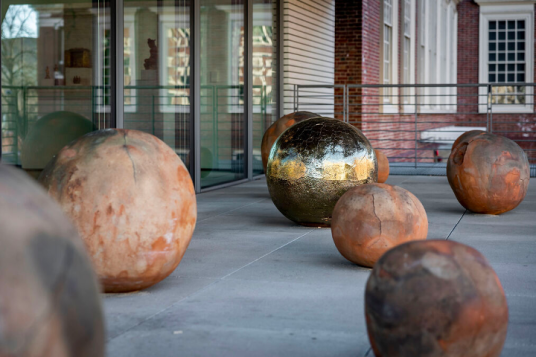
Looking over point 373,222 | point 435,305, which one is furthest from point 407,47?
point 435,305

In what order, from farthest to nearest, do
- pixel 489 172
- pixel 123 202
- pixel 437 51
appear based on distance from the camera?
pixel 437 51, pixel 489 172, pixel 123 202

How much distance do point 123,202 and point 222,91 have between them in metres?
7.30

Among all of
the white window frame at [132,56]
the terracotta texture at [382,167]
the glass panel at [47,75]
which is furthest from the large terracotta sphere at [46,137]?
the terracotta texture at [382,167]

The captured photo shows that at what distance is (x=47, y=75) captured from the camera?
6.99 m

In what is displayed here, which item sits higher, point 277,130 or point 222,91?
point 222,91

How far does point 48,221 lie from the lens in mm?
1902

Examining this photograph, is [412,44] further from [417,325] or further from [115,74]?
[417,325]

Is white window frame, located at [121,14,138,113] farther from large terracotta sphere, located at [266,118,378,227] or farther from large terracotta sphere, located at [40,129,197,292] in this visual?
large terracotta sphere, located at [40,129,197,292]

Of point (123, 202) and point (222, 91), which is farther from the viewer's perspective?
point (222, 91)

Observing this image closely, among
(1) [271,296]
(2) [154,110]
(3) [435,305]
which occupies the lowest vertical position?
(1) [271,296]

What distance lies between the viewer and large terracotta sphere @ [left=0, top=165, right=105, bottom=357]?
174cm

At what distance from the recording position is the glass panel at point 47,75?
6613mm

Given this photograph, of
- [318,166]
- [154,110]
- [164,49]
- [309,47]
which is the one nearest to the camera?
[318,166]

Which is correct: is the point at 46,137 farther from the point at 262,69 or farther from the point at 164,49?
the point at 262,69
